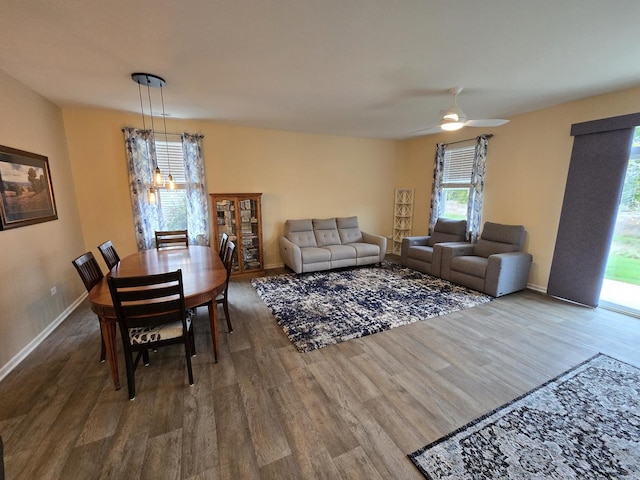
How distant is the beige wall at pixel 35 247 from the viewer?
7.82 ft

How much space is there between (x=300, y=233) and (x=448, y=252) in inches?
104

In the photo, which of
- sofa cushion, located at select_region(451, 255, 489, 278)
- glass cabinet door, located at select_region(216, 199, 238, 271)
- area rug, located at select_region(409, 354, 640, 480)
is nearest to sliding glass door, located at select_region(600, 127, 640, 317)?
sofa cushion, located at select_region(451, 255, 489, 278)

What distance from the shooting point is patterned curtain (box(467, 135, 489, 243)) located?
4539 mm

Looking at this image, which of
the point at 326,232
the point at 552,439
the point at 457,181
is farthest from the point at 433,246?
the point at 552,439

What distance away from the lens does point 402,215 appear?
20.6 ft

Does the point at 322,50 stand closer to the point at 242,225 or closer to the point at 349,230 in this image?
the point at 242,225

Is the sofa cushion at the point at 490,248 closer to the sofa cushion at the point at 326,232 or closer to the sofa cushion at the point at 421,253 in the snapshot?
the sofa cushion at the point at 421,253

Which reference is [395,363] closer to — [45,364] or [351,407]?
[351,407]

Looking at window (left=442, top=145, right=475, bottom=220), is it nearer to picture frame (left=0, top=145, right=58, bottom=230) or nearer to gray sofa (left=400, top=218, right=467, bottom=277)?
gray sofa (left=400, top=218, right=467, bottom=277)

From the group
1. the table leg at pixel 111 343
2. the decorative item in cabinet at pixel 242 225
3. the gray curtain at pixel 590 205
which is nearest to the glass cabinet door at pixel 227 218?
the decorative item in cabinet at pixel 242 225

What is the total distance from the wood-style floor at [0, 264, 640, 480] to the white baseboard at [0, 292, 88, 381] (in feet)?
0.19

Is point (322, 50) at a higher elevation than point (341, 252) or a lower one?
higher

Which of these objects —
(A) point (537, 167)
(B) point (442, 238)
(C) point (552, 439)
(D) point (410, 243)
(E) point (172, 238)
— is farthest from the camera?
(D) point (410, 243)

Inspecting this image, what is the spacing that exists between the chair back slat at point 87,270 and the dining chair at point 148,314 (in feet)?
1.51
